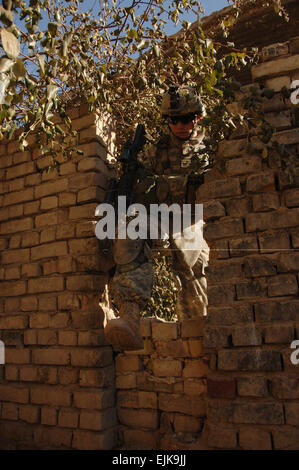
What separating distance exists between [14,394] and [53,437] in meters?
0.52

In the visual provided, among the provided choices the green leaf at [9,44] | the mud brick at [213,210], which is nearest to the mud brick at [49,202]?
the mud brick at [213,210]

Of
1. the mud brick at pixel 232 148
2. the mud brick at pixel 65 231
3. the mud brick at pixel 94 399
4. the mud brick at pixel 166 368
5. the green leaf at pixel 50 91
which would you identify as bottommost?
the mud brick at pixel 94 399

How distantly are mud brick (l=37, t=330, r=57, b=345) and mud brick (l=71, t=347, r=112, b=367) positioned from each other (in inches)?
8.9

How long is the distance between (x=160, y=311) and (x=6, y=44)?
532cm

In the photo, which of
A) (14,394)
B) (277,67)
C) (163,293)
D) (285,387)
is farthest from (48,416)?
(163,293)

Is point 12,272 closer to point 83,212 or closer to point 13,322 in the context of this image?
point 13,322

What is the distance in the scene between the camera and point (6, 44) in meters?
1.43

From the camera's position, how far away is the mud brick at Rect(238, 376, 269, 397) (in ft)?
7.32

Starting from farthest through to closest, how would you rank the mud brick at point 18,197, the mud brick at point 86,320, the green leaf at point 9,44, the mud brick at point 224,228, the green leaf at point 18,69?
the mud brick at point 18,197, the mud brick at point 86,320, the mud brick at point 224,228, the green leaf at point 18,69, the green leaf at point 9,44

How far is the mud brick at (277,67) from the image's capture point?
8.25 feet

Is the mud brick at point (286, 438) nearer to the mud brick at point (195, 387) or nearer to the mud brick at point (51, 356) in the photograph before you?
the mud brick at point (195, 387)

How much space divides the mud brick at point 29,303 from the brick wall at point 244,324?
119 cm

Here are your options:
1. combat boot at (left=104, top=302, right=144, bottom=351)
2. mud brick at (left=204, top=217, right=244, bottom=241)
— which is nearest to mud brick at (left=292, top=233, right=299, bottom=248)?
mud brick at (left=204, top=217, right=244, bottom=241)
